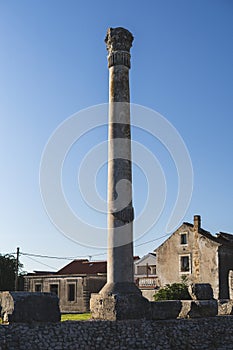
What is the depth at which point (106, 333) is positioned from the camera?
39.8ft

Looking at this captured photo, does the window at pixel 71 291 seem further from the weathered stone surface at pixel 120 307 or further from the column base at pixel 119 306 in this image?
the weathered stone surface at pixel 120 307

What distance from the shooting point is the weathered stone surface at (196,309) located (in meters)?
14.9

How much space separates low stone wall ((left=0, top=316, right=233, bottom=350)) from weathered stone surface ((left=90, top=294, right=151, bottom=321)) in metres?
0.25

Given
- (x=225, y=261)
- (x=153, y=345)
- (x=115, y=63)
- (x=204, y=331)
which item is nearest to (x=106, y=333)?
(x=153, y=345)

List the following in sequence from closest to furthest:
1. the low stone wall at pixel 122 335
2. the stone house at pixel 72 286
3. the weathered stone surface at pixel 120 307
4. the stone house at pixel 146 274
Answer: the low stone wall at pixel 122 335
the weathered stone surface at pixel 120 307
the stone house at pixel 72 286
the stone house at pixel 146 274

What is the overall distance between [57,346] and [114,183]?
5.63m

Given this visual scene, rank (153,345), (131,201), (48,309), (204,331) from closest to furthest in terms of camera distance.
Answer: (48,309), (153,345), (204,331), (131,201)

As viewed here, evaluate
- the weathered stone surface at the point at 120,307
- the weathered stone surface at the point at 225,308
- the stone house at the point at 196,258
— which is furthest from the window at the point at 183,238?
the weathered stone surface at the point at 120,307

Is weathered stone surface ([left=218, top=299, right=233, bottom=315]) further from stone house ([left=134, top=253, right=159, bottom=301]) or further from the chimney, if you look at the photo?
the chimney

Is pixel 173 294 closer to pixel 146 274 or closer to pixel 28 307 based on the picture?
pixel 28 307

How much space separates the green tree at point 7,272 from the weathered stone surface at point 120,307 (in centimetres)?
3365

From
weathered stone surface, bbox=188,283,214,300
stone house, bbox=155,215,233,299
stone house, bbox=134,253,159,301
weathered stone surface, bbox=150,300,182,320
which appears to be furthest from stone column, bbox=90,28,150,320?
stone house, bbox=155,215,233,299

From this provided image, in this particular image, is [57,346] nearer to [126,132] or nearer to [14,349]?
[14,349]

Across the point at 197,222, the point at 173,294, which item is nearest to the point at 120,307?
the point at 173,294
